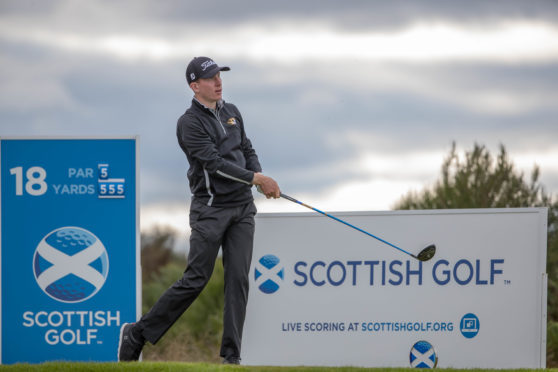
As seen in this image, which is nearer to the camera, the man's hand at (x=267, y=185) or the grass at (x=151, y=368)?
the grass at (x=151, y=368)

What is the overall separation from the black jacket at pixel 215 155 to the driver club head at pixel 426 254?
1.58 m

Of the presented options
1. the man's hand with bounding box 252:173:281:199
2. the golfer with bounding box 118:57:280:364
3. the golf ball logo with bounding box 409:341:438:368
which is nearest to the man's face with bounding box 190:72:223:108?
the golfer with bounding box 118:57:280:364

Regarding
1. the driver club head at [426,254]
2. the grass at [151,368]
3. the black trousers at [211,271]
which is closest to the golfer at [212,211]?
the black trousers at [211,271]

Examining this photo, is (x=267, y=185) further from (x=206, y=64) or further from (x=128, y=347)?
(x=128, y=347)

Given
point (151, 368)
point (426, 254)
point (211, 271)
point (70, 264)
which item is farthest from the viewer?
point (70, 264)

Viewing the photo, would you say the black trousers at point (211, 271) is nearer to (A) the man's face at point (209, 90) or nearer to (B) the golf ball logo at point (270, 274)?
(A) the man's face at point (209, 90)

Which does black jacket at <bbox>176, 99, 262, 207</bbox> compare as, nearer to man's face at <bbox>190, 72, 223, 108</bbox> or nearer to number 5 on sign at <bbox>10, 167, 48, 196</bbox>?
man's face at <bbox>190, 72, 223, 108</bbox>

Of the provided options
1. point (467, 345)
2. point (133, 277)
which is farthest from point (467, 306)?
point (133, 277)

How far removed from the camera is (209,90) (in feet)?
21.4

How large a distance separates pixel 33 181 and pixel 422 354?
3.59 meters

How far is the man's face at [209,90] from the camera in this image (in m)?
6.51

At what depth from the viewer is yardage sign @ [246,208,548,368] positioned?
7.27 meters

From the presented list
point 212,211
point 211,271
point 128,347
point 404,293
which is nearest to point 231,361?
point 211,271

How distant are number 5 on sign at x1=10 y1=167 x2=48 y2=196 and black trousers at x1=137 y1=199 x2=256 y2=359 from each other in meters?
1.67
